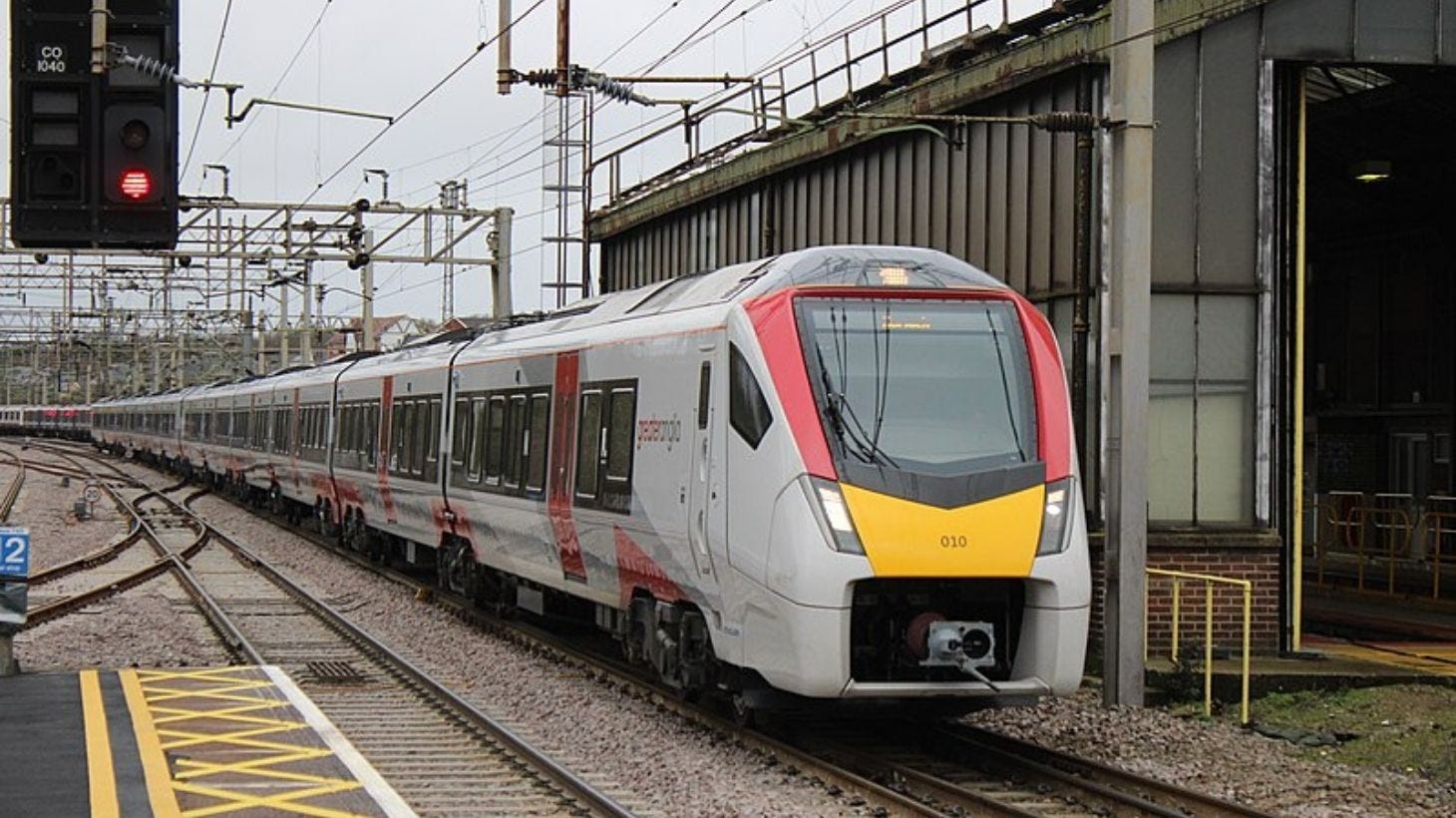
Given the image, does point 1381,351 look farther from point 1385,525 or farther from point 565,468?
point 565,468

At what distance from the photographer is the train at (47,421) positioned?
9819 centimetres

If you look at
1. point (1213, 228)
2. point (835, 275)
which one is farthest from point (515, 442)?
point (1213, 228)

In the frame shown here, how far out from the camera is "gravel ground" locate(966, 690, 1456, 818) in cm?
1024

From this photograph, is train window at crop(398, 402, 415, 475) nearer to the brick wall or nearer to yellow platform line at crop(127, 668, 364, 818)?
yellow platform line at crop(127, 668, 364, 818)

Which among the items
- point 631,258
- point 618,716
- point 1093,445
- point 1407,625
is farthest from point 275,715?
point 631,258

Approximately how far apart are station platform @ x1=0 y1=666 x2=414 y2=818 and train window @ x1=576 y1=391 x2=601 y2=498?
8.77ft

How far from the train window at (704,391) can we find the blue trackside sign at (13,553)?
5.16m

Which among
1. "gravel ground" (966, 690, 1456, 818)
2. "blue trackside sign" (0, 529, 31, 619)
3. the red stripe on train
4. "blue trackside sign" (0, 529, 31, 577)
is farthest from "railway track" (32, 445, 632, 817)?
"gravel ground" (966, 690, 1456, 818)

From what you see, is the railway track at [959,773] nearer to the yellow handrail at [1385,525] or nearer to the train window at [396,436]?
the train window at [396,436]

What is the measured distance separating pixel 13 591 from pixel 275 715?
243 centimetres

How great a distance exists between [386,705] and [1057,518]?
5.24 m

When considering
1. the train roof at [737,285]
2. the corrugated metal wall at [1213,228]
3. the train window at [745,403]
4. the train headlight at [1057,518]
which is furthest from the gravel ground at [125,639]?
the corrugated metal wall at [1213,228]

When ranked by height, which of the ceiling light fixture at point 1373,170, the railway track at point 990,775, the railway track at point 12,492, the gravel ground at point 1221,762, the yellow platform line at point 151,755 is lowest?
the gravel ground at point 1221,762

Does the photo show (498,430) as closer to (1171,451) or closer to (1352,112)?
(1171,451)
